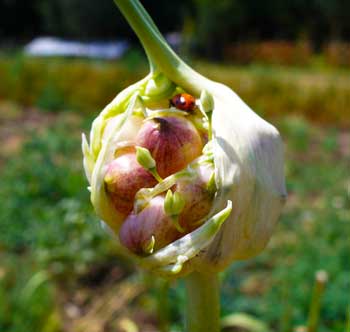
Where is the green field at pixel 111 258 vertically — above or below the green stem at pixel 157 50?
below

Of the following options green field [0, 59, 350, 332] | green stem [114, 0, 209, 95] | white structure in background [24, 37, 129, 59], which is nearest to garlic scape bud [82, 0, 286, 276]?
green stem [114, 0, 209, 95]

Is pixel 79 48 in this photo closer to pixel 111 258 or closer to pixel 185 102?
pixel 111 258

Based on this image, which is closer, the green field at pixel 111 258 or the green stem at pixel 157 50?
the green stem at pixel 157 50

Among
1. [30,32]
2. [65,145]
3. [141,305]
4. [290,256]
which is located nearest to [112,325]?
[141,305]

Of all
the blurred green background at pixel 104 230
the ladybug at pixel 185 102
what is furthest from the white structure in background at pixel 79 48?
the ladybug at pixel 185 102

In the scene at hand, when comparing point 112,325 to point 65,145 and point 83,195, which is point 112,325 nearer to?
point 83,195

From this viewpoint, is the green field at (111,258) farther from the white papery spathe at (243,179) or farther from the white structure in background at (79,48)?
the white structure in background at (79,48)

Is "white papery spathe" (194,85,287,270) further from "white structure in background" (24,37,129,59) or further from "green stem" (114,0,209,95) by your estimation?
"white structure in background" (24,37,129,59)
